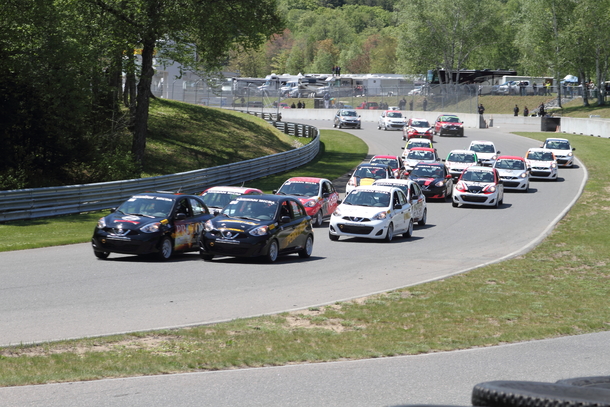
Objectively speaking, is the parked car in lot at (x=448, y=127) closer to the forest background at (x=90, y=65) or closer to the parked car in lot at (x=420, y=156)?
the parked car in lot at (x=420, y=156)

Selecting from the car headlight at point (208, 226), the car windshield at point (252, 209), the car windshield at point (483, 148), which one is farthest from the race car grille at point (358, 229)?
the car windshield at point (483, 148)

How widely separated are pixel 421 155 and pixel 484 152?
17.8ft

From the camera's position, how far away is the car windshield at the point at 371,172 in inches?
1270

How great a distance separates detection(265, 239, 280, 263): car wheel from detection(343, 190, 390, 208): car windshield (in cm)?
560

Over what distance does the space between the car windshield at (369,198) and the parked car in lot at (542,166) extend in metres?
19.1

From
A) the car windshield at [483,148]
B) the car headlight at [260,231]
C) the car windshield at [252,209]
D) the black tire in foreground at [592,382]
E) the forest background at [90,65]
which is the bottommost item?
the car headlight at [260,231]

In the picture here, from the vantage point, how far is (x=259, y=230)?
713 inches

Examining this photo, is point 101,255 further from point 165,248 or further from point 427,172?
point 427,172

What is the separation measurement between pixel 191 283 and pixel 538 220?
1660 cm

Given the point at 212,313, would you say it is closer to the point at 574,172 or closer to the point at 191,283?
the point at 191,283

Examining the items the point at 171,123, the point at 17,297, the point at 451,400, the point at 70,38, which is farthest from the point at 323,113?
the point at 451,400

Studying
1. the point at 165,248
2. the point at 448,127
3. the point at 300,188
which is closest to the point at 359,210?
the point at 300,188

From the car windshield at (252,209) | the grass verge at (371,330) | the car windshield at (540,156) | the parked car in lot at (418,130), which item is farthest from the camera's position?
the parked car in lot at (418,130)

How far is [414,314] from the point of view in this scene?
12484mm
